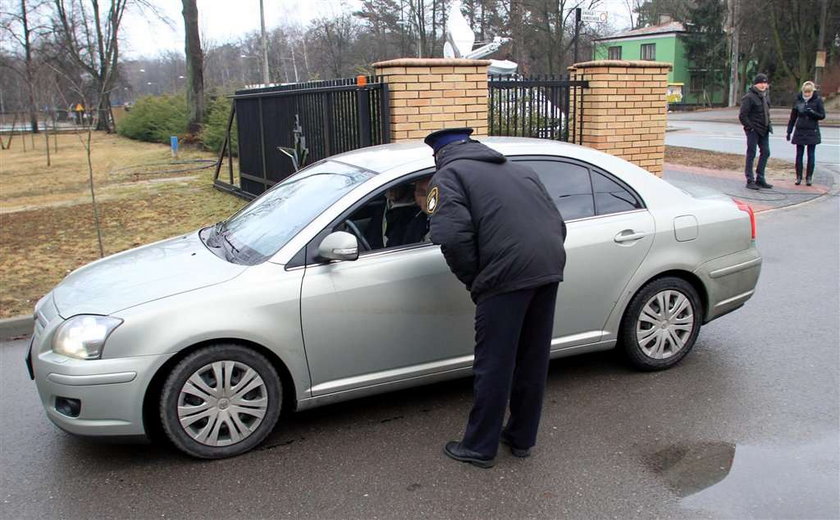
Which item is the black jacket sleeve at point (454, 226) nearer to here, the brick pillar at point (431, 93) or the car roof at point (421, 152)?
the car roof at point (421, 152)

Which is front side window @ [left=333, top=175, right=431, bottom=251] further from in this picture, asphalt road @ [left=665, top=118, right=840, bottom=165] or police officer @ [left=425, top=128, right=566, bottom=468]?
asphalt road @ [left=665, top=118, right=840, bottom=165]

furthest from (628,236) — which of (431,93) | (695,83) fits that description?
(695,83)

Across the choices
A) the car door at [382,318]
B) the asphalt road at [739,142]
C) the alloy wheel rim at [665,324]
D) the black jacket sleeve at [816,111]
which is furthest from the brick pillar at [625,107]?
the asphalt road at [739,142]

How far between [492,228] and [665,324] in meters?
1.95

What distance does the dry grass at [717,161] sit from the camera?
15033 mm

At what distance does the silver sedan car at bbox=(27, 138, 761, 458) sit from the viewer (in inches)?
137

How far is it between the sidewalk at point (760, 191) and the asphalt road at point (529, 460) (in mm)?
6666

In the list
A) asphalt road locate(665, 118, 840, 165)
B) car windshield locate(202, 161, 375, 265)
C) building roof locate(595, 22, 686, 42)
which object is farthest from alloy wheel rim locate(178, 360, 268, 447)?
building roof locate(595, 22, 686, 42)

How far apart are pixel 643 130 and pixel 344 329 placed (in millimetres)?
6864

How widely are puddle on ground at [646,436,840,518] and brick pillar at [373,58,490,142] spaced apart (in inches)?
195

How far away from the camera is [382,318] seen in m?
3.85

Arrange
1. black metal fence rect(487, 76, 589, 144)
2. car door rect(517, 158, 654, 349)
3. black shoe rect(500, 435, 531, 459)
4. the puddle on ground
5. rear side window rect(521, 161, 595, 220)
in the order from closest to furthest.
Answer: the puddle on ground
black shoe rect(500, 435, 531, 459)
car door rect(517, 158, 654, 349)
rear side window rect(521, 161, 595, 220)
black metal fence rect(487, 76, 589, 144)

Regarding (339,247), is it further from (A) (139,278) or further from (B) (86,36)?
(B) (86,36)

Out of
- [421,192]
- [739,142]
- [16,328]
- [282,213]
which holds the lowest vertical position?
[16,328]
